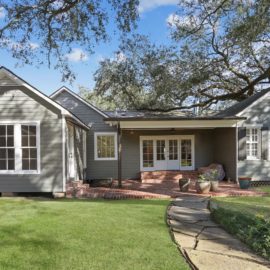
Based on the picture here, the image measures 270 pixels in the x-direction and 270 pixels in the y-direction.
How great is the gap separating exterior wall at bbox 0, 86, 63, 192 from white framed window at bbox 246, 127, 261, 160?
8830 millimetres

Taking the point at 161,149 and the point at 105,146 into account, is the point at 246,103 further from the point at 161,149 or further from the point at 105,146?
the point at 105,146

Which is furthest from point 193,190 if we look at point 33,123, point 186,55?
point 186,55

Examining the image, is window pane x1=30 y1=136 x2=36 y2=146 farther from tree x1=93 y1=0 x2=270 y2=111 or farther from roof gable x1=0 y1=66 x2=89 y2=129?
tree x1=93 y1=0 x2=270 y2=111

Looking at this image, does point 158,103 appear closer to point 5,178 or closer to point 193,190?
point 193,190

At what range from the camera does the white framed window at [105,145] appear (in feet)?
59.4

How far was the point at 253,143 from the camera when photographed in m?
16.3

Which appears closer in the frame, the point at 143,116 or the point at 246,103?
the point at 246,103

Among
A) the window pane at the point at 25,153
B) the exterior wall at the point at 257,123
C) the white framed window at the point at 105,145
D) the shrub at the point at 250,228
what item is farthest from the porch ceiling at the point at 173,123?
the shrub at the point at 250,228

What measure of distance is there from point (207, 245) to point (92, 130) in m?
13.1

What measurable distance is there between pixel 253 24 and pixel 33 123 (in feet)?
25.3

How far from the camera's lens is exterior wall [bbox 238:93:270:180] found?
16.1 m

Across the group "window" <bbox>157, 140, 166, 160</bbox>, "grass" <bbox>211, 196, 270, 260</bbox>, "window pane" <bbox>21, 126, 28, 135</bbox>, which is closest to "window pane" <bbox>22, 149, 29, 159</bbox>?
"window pane" <bbox>21, 126, 28, 135</bbox>

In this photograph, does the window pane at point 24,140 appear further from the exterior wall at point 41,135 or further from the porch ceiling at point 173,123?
the porch ceiling at point 173,123

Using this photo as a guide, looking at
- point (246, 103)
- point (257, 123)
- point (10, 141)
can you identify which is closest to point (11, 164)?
point (10, 141)
